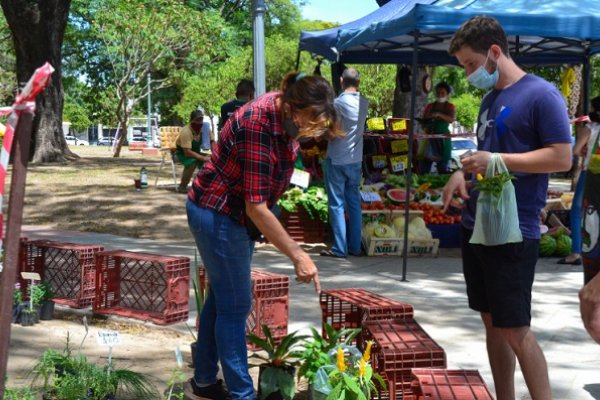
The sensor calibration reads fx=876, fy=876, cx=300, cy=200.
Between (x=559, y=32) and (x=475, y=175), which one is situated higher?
(x=559, y=32)

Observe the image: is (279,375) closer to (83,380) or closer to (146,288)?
(83,380)

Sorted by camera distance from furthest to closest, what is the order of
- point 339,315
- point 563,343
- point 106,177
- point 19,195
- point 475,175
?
point 106,177
point 563,343
point 339,315
point 475,175
point 19,195

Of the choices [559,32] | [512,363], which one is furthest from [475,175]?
[559,32]

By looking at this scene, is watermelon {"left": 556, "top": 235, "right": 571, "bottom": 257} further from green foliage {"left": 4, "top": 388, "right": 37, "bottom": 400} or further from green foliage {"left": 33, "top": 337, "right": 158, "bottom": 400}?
green foliage {"left": 4, "top": 388, "right": 37, "bottom": 400}

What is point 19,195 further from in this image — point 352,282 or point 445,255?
point 445,255

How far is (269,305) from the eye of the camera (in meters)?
5.30

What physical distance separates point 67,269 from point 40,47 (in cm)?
1563

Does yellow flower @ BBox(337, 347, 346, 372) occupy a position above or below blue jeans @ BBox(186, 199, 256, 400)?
below

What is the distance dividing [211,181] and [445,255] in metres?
6.44

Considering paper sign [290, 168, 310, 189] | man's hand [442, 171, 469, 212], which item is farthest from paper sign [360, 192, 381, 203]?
man's hand [442, 171, 469, 212]

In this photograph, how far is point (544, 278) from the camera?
859 cm

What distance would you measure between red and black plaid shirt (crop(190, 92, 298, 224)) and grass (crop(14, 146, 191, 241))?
23.9 feet

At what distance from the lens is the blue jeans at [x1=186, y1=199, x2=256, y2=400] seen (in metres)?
3.97

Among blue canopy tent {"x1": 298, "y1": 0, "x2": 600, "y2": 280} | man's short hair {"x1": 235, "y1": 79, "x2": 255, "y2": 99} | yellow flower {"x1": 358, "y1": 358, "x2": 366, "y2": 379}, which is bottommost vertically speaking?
yellow flower {"x1": 358, "y1": 358, "x2": 366, "y2": 379}
